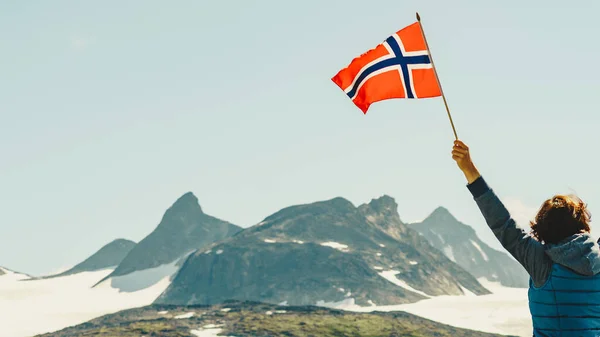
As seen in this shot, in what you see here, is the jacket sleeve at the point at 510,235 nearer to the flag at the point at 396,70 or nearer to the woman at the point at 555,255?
the woman at the point at 555,255

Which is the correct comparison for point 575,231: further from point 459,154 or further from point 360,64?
point 360,64

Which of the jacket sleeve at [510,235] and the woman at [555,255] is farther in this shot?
the jacket sleeve at [510,235]

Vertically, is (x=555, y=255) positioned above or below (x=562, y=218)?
below

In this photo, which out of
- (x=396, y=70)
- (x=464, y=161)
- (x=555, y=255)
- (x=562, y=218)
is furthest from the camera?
(x=396, y=70)

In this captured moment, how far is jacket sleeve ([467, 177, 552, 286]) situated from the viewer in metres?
7.28

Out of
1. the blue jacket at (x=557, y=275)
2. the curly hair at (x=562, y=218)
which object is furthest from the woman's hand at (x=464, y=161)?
the curly hair at (x=562, y=218)

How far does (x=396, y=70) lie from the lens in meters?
14.1

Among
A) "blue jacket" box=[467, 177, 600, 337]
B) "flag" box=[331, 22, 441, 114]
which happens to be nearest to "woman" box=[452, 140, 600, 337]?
"blue jacket" box=[467, 177, 600, 337]

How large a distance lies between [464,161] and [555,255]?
4.17ft

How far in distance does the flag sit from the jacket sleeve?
5.42 metres

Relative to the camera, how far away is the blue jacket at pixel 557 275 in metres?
6.97

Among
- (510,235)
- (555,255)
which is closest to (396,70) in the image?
(510,235)

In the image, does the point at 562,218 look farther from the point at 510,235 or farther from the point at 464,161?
the point at 464,161

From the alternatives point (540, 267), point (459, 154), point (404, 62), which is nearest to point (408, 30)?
point (404, 62)
